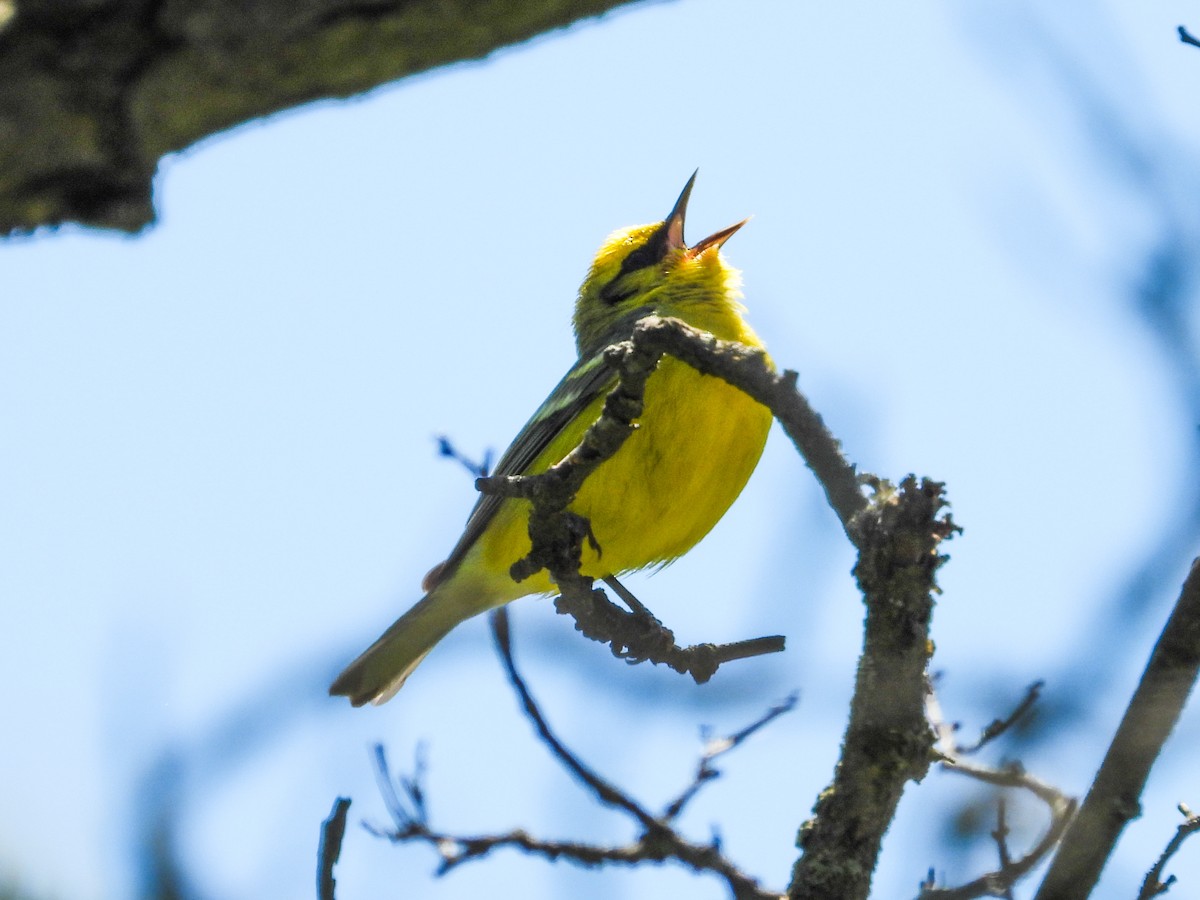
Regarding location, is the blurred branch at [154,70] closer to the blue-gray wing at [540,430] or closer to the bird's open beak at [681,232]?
the blue-gray wing at [540,430]

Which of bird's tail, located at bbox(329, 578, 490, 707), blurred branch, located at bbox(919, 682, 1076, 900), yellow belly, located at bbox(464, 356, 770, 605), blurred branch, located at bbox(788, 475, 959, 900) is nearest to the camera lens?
blurred branch, located at bbox(788, 475, 959, 900)

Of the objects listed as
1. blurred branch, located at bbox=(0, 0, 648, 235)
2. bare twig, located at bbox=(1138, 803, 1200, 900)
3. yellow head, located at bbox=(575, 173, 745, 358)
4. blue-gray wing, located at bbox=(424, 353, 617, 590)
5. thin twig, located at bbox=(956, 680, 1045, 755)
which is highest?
yellow head, located at bbox=(575, 173, 745, 358)

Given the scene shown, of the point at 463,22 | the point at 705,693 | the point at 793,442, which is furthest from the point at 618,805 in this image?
the point at 463,22

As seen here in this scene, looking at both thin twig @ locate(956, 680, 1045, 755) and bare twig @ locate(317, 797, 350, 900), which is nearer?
bare twig @ locate(317, 797, 350, 900)

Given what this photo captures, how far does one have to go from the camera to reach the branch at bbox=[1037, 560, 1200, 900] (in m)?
2.24

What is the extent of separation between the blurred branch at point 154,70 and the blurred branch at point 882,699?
131 centimetres

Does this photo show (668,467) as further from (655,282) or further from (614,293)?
(614,293)

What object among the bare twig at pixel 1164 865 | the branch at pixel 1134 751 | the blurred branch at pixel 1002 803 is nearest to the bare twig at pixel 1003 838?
the blurred branch at pixel 1002 803

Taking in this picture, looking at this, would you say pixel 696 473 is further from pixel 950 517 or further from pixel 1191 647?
pixel 1191 647

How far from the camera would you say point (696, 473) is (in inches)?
213

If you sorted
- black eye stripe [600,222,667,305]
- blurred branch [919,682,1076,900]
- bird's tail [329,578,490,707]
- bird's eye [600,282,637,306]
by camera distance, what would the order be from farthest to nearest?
1. black eye stripe [600,222,667,305]
2. bird's eye [600,282,637,306]
3. bird's tail [329,578,490,707]
4. blurred branch [919,682,1076,900]

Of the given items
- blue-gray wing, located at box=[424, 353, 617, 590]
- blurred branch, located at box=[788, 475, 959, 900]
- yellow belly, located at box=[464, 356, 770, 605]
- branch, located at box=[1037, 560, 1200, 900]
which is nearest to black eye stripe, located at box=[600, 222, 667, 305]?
blue-gray wing, located at box=[424, 353, 617, 590]

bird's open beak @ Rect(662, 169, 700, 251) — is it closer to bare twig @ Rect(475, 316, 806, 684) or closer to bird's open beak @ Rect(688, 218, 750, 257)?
bird's open beak @ Rect(688, 218, 750, 257)

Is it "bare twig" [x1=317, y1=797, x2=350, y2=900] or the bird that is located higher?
the bird
